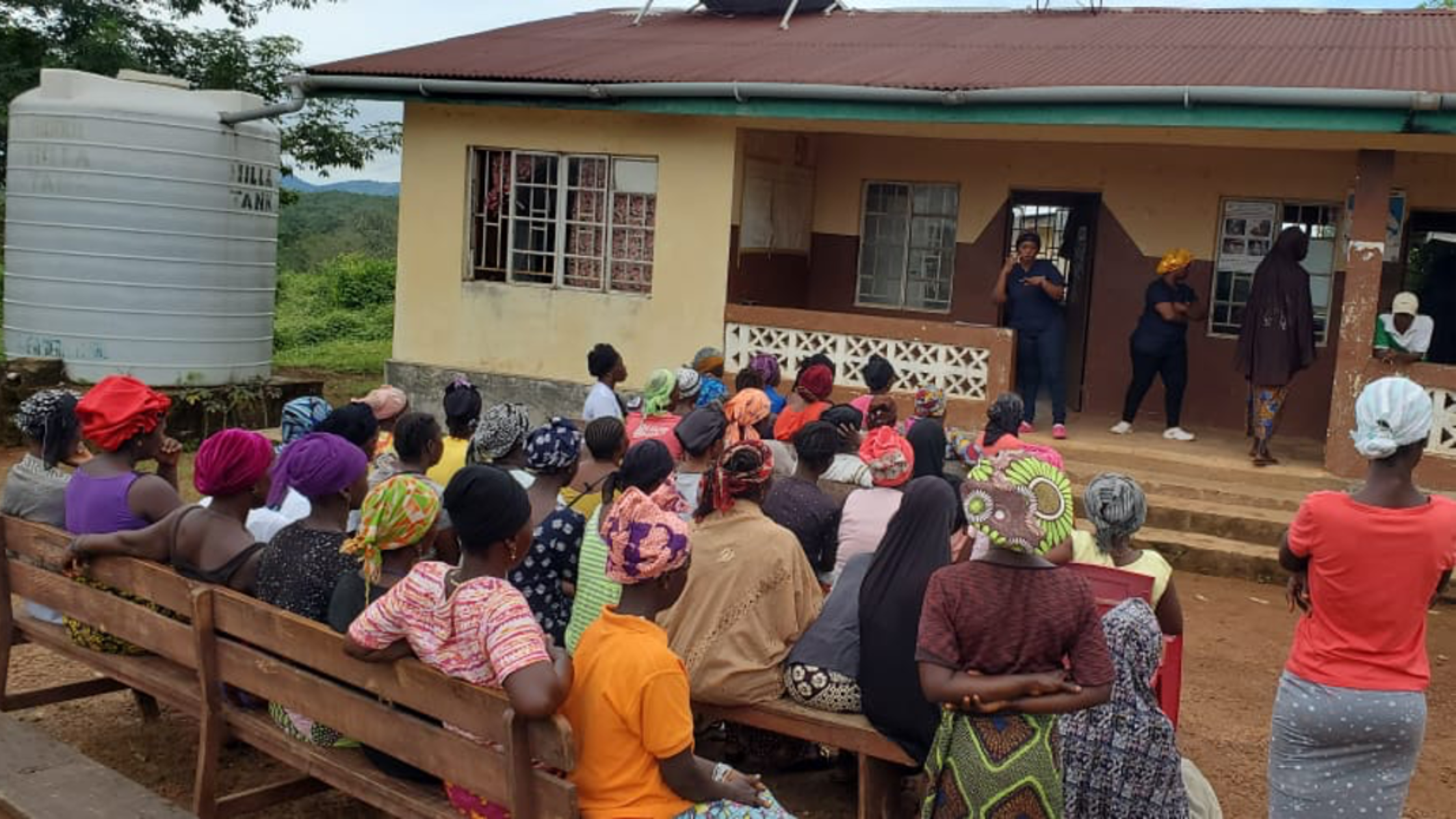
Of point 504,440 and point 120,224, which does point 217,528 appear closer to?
point 504,440

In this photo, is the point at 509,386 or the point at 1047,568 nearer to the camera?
the point at 1047,568

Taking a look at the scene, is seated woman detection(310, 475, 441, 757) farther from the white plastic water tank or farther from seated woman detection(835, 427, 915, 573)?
the white plastic water tank

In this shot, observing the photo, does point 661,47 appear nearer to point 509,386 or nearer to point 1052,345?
point 509,386

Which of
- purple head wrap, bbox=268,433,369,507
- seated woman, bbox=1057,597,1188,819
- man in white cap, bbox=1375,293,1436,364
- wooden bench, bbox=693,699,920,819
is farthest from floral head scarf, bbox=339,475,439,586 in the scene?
man in white cap, bbox=1375,293,1436,364

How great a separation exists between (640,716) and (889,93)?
7.49m

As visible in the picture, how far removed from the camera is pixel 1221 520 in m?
8.64

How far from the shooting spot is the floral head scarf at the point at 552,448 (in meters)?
4.71

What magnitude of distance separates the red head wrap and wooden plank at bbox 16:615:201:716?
0.78 metres

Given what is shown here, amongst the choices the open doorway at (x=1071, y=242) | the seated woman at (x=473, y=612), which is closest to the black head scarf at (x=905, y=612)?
the seated woman at (x=473, y=612)

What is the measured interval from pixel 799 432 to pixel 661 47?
8305 millimetres

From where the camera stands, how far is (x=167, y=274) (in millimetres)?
11469

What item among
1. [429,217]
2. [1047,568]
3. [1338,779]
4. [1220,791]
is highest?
[429,217]

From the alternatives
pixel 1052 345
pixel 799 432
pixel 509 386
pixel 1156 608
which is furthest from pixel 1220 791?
pixel 509 386

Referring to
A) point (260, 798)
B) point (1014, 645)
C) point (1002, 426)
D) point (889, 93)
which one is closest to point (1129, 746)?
point (1014, 645)
